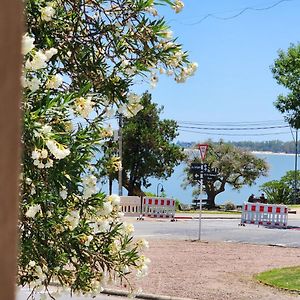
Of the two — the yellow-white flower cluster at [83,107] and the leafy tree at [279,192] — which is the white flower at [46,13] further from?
the leafy tree at [279,192]

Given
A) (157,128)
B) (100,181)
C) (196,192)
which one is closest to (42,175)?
(100,181)

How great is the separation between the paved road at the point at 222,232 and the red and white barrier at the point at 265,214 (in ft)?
2.03

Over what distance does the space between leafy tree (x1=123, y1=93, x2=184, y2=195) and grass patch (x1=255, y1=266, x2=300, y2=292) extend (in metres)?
26.5

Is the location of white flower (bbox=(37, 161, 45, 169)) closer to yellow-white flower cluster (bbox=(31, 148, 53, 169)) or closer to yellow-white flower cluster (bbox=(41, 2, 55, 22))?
yellow-white flower cluster (bbox=(31, 148, 53, 169))

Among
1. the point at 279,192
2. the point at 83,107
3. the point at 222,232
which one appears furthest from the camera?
the point at 279,192

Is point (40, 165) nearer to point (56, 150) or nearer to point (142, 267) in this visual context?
point (56, 150)

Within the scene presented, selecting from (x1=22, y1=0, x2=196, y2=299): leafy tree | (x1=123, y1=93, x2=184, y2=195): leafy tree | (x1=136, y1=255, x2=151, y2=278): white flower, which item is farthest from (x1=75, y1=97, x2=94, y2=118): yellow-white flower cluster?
(x1=123, y1=93, x2=184, y2=195): leafy tree

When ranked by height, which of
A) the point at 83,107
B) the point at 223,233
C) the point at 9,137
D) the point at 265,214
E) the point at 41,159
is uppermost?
the point at 83,107

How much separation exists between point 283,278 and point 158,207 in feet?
56.6

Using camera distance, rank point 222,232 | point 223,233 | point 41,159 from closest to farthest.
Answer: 1. point 41,159
2. point 223,233
3. point 222,232

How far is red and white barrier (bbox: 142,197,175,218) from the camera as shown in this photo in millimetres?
29297

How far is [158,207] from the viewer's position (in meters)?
29.5

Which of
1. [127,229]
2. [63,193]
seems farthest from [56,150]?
[127,229]

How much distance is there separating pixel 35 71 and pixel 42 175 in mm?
525
